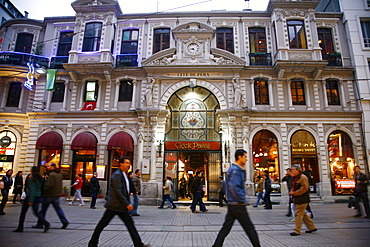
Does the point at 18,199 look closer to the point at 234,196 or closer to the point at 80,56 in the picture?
the point at 80,56

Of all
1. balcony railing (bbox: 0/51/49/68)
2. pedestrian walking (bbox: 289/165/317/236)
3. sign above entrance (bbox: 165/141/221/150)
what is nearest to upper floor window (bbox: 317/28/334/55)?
sign above entrance (bbox: 165/141/221/150)

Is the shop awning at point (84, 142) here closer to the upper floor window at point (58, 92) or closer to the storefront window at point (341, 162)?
the upper floor window at point (58, 92)

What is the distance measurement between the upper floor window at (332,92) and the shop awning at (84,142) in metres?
18.1

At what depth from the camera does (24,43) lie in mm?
21031

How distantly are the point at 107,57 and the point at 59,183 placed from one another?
1304cm

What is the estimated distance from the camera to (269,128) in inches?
711

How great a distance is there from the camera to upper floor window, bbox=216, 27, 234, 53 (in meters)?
20.1

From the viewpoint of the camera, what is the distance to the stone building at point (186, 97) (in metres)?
17.7

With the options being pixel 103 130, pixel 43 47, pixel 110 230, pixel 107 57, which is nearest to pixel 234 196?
pixel 110 230

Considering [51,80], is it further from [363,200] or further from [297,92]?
[363,200]

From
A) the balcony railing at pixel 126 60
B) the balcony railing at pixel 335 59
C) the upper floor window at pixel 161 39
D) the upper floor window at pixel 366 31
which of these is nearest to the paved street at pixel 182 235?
the balcony railing at pixel 126 60

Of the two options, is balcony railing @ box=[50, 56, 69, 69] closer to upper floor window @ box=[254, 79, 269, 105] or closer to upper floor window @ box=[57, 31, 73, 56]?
upper floor window @ box=[57, 31, 73, 56]

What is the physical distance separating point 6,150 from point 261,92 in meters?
20.3

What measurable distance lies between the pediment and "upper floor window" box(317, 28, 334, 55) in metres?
7.09
